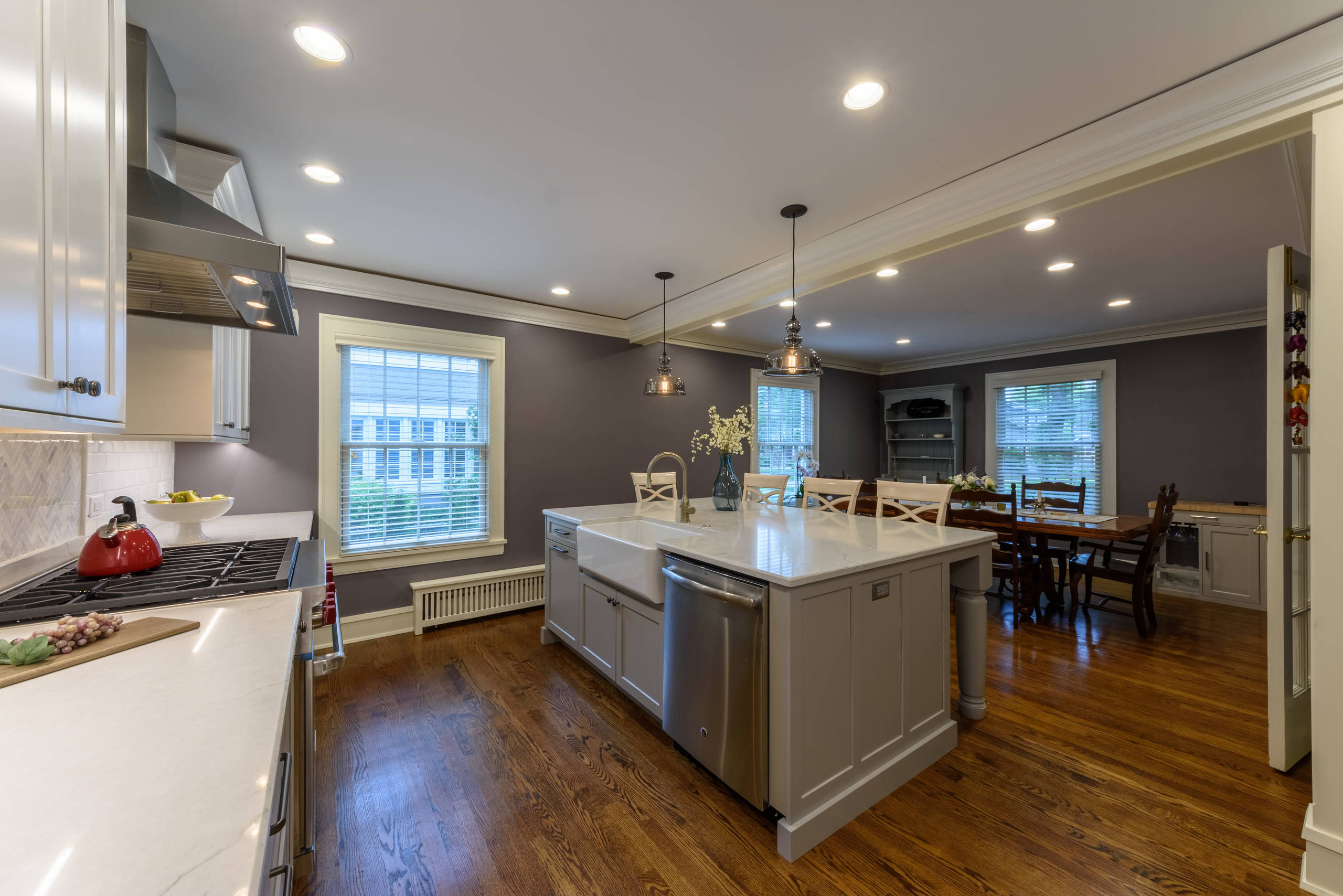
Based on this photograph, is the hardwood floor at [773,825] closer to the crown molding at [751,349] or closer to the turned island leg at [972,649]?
the turned island leg at [972,649]

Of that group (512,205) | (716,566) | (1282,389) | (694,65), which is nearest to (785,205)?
(694,65)

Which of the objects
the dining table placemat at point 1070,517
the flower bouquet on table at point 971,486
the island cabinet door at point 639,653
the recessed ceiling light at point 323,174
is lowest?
the island cabinet door at point 639,653

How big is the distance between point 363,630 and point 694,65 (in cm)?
405

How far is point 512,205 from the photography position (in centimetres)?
280

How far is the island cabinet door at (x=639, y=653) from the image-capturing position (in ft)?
8.14

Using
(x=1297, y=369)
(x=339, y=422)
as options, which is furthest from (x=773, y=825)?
(x=339, y=422)

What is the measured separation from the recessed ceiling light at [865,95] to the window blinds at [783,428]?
14.1 ft

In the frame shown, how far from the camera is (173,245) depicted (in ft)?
4.34

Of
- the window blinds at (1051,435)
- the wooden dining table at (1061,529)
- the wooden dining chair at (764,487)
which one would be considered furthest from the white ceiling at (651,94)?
the window blinds at (1051,435)

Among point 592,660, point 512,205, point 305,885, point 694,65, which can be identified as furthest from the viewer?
point 592,660

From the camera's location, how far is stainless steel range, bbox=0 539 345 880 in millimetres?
1302

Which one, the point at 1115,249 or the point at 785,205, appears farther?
the point at 1115,249

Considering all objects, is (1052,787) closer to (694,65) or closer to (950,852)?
(950,852)

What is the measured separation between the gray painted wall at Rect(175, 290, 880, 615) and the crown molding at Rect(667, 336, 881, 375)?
0.07 m
